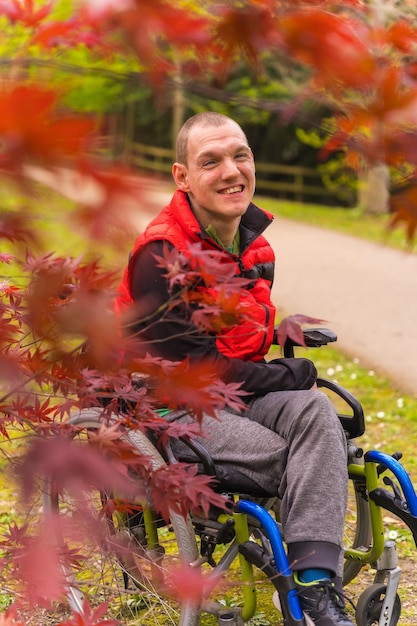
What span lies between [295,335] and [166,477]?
507 mm

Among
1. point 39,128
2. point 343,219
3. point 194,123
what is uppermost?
point 39,128

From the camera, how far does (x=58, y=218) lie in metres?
1.15

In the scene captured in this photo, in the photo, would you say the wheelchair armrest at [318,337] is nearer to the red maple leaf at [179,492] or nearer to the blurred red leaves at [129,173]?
the red maple leaf at [179,492]

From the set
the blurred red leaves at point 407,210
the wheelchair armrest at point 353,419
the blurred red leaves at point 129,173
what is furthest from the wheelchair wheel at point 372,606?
the blurred red leaves at point 407,210

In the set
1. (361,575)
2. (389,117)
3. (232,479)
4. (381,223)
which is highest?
(389,117)

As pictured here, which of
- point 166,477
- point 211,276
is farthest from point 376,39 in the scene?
point 166,477

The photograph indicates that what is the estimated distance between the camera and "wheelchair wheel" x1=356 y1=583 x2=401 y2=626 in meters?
2.70

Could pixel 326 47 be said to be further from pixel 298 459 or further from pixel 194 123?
pixel 194 123

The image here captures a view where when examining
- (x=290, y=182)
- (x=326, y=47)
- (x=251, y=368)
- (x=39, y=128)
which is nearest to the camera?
(x=39, y=128)

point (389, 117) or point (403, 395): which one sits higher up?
point (389, 117)

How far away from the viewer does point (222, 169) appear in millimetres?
2750

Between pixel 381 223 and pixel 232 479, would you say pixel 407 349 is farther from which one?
pixel 381 223

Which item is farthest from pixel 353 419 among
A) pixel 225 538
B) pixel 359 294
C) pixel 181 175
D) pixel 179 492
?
pixel 359 294

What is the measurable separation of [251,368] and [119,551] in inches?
24.7
